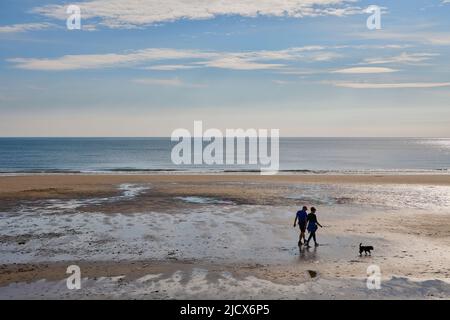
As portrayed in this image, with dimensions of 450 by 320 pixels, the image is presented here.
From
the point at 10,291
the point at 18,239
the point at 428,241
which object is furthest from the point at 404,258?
the point at 18,239

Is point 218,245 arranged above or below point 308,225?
below

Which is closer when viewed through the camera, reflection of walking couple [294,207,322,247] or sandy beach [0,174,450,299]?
sandy beach [0,174,450,299]

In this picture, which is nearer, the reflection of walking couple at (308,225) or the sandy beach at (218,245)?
the sandy beach at (218,245)

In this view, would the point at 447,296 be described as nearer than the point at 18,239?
Yes

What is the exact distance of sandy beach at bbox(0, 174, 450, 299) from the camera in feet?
41.3

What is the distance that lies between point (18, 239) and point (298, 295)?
13.5 m

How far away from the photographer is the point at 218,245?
704 inches

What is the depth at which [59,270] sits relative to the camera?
1440 centimetres

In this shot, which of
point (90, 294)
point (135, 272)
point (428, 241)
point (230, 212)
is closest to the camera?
point (90, 294)

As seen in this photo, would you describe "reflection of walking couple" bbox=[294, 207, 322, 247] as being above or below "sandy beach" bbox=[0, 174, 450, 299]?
above

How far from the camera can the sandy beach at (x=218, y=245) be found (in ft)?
41.3

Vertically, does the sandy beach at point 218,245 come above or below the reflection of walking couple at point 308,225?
below
